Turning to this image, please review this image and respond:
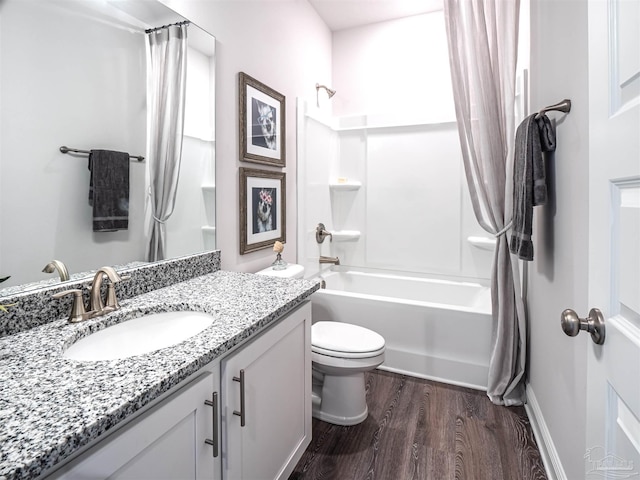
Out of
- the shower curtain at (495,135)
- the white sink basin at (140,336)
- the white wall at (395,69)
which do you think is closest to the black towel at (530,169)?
the shower curtain at (495,135)

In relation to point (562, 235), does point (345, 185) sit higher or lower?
higher

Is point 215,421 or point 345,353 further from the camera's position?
point 345,353

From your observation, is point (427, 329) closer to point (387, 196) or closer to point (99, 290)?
point (387, 196)

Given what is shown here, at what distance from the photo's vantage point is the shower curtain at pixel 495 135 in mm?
1915

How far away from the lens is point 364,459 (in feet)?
5.30

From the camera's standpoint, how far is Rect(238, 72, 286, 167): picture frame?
1964mm

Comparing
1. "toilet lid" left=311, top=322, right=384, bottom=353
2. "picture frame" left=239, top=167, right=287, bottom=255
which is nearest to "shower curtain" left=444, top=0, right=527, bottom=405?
"toilet lid" left=311, top=322, right=384, bottom=353

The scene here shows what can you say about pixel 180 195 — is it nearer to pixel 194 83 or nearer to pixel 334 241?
pixel 194 83

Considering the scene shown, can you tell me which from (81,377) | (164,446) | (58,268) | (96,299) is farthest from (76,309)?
(164,446)

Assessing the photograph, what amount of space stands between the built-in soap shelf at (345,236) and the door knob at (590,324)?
8.18 ft

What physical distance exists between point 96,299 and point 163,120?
0.81m

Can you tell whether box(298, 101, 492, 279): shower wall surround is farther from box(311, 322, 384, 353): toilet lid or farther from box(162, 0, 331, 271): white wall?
box(311, 322, 384, 353): toilet lid

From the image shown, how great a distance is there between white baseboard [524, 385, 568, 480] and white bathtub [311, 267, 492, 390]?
0.95 feet

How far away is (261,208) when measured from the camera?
86.0 inches
